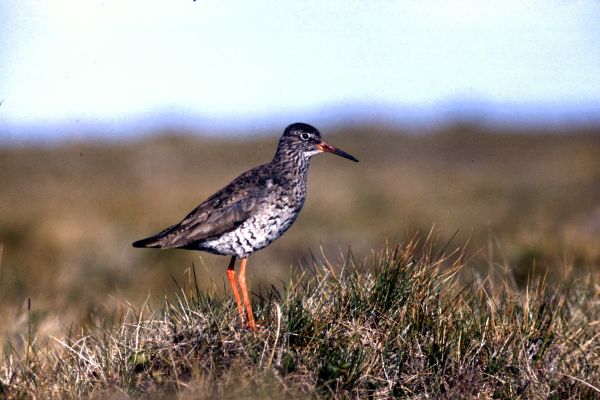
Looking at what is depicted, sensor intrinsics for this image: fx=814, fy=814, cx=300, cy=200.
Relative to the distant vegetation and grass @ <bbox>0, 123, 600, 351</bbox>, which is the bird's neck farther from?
grass @ <bbox>0, 123, 600, 351</bbox>

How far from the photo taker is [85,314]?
724 centimetres

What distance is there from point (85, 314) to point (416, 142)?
34.2 m

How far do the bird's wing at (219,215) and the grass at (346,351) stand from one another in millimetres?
727

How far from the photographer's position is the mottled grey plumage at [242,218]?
5602mm

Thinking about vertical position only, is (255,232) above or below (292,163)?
below

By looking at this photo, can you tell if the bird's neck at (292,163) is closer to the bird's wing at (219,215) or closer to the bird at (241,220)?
the bird at (241,220)

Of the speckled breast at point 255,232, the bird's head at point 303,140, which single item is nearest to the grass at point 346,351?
the speckled breast at point 255,232

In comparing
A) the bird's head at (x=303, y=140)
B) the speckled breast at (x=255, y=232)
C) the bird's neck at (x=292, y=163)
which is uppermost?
the bird's head at (x=303, y=140)

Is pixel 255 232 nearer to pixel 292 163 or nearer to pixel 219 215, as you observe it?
pixel 219 215

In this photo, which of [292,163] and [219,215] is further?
[292,163]

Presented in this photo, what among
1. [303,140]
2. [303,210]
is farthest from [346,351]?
[303,210]

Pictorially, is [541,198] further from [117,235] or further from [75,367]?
[75,367]

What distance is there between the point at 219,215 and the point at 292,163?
771 millimetres

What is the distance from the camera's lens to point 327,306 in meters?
4.70
